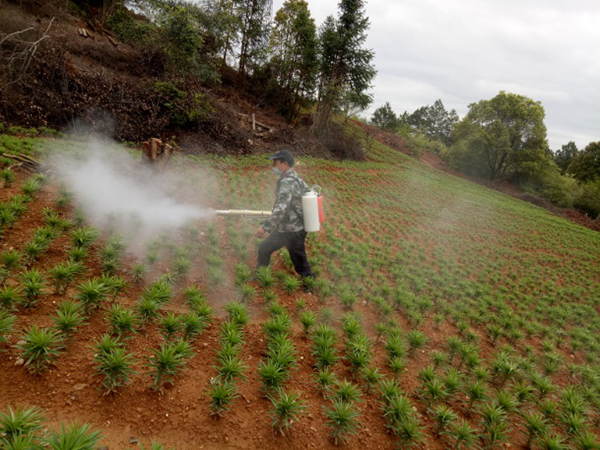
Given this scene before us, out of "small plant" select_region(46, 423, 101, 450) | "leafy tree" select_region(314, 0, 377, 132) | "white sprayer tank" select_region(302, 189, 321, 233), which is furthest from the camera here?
"leafy tree" select_region(314, 0, 377, 132)

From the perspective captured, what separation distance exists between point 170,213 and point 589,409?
709 centimetres

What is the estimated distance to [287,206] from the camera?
442 cm

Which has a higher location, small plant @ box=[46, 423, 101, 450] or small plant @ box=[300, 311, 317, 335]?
small plant @ box=[46, 423, 101, 450]

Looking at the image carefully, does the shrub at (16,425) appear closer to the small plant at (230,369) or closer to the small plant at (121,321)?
the small plant at (121,321)

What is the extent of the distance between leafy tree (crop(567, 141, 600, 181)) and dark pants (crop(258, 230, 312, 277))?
122 ft

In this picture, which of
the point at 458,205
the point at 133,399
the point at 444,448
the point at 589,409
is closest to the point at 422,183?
the point at 458,205

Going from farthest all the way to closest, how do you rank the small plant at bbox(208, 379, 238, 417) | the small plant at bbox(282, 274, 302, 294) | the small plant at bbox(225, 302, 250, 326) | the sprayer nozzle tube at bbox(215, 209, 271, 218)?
1. the sprayer nozzle tube at bbox(215, 209, 271, 218)
2. the small plant at bbox(282, 274, 302, 294)
3. the small plant at bbox(225, 302, 250, 326)
4. the small plant at bbox(208, 379, 238, 417)

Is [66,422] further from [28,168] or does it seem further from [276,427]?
[28,168]

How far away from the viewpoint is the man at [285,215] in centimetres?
438

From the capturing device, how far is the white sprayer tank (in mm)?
4480

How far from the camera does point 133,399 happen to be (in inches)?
92.1

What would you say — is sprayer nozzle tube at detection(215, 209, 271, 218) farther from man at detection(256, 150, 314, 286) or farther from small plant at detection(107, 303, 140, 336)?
small plant at detection(107, 303, 140, 336)

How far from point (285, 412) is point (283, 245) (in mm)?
2542

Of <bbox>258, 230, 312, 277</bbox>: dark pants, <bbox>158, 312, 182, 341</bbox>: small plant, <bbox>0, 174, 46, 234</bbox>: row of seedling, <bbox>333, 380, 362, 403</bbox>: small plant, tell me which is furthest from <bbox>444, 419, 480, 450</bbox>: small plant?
<bbox>0, 174, 46, 234</bbox>: row of seedling
